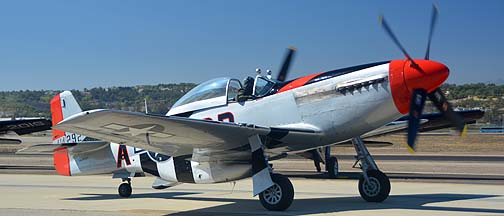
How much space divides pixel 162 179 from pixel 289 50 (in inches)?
172

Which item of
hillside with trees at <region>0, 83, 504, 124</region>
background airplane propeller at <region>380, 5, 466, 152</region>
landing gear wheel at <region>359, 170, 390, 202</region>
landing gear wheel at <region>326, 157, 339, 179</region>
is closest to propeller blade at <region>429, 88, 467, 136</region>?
background airplane propeller at <region>380, 5, 466, 152</region>

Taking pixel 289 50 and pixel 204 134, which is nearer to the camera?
pixel 204 134

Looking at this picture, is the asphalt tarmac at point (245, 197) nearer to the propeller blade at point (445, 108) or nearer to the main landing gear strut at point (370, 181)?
the main landing gear strut at point (370, 181)

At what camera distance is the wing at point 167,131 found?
9.29 meters

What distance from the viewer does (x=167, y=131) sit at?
→ 10562 mm

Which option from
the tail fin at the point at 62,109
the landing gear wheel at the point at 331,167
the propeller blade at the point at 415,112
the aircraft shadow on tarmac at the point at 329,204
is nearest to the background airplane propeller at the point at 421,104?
the propeller blade at the point at 415,112

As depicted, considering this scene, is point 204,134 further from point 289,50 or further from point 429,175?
point 429,175

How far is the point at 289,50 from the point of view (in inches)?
599

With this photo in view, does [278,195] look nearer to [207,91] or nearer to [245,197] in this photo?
[207,91]

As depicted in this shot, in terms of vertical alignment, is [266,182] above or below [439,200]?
above

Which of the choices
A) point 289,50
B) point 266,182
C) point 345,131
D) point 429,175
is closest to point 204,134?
point 266,182

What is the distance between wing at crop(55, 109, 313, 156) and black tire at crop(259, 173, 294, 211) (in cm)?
82

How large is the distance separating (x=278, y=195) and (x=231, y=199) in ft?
9.47

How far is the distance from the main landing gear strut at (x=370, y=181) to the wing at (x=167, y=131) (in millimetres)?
1919
